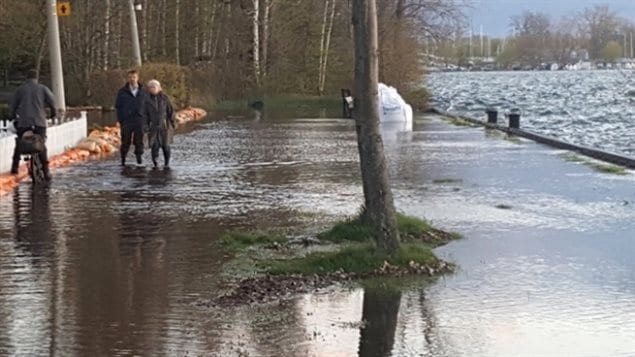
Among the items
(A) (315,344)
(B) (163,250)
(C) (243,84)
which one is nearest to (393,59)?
(C) (243,84)

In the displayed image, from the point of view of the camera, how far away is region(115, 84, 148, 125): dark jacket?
70.0 feet

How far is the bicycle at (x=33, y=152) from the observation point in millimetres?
17781

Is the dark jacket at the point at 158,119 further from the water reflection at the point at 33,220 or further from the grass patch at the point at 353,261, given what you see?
the grass patch at the point at 353,261

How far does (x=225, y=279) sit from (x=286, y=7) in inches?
2017

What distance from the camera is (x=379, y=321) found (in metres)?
8.55

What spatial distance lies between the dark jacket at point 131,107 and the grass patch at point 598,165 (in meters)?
7.73

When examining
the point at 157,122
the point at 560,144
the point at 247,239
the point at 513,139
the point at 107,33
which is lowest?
the point at 513,139

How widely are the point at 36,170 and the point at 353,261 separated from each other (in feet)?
29.8

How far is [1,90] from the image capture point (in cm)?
5709

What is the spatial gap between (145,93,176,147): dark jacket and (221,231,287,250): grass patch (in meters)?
8.87

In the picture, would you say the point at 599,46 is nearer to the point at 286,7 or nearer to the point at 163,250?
the point at 286,7

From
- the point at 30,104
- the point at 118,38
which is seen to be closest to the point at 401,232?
the point at 30,104

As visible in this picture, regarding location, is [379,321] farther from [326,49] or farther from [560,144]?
[326,49]

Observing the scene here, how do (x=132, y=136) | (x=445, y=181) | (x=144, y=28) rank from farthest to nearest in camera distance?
1. (x=144, y=28)
2. (x=132, y=136)
3. (x=445, y=181)
